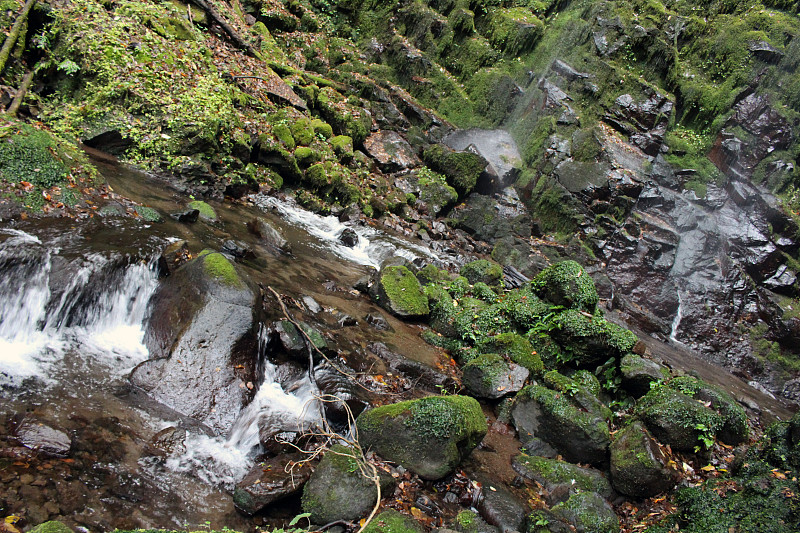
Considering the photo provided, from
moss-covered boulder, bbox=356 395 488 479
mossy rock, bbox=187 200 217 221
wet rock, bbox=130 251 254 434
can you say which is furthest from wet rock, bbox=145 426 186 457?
mossy rock, bbox=187 200 217 221

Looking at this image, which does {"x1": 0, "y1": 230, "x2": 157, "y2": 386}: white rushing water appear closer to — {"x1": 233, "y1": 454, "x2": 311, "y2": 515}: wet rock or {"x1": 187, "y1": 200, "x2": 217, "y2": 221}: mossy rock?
{"x1": 233, "y1": 454, "x2": 311, "y2": 515}: wet rock

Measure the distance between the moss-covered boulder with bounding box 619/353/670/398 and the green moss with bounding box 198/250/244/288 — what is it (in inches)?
268

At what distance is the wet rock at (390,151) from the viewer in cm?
1695

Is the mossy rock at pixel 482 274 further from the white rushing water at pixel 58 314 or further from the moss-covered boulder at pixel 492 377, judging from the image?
the white rushing water at pixel 58 314

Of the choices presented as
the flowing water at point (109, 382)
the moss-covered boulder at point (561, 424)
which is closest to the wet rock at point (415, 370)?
the flowing water at point (109, 382)

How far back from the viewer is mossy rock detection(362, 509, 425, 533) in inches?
144

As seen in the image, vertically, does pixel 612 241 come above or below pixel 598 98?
below

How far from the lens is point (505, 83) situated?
853 inches

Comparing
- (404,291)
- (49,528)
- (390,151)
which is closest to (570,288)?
(404,291)

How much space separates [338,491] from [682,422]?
506 cm

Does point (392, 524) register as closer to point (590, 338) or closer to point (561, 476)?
point (561, 476)

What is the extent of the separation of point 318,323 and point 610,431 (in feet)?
17.4

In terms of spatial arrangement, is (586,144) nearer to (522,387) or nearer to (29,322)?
(522,387)

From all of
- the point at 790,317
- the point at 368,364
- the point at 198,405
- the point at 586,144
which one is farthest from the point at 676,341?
the point at 198,405
